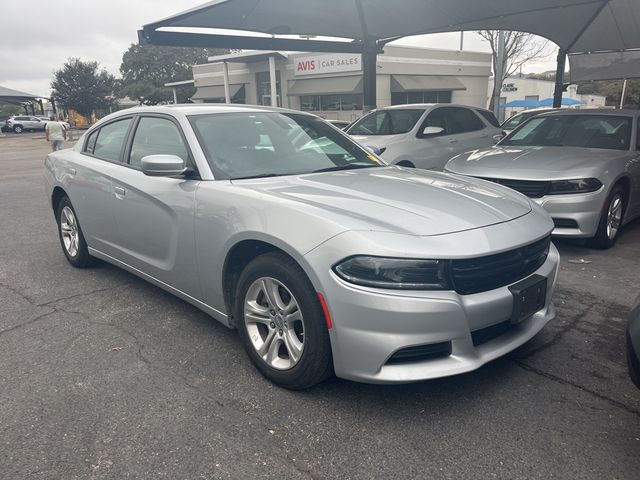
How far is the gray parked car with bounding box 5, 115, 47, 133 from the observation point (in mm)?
49844

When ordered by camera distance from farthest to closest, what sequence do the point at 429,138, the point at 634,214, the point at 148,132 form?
the point at 429,138 < the point at 634,214 < the point at 148,132

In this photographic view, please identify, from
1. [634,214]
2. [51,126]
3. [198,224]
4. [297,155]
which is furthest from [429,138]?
[51,126]

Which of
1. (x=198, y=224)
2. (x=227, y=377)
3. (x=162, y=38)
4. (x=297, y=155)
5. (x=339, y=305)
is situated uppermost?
(x=162, y=38)

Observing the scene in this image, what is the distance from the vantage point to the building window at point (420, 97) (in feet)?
100

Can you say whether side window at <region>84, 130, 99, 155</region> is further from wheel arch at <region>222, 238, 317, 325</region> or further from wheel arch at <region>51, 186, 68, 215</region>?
wheel arch at <region>222, 238, 317, 325</region>

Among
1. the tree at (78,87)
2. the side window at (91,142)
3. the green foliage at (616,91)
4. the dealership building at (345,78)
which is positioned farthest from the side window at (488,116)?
the tree at (78,87)

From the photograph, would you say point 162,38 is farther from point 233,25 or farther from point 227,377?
point 227,377

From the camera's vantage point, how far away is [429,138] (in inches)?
342

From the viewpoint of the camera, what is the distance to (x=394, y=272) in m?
2.40

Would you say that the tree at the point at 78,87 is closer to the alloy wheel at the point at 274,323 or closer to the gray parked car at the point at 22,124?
the gray parked car at the point at 22,124

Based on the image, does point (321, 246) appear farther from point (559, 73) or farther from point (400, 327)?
point (559, 73)

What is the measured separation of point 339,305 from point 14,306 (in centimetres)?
310

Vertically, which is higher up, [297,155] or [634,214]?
[297,155]

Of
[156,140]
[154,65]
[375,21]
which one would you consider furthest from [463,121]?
[154,65]
